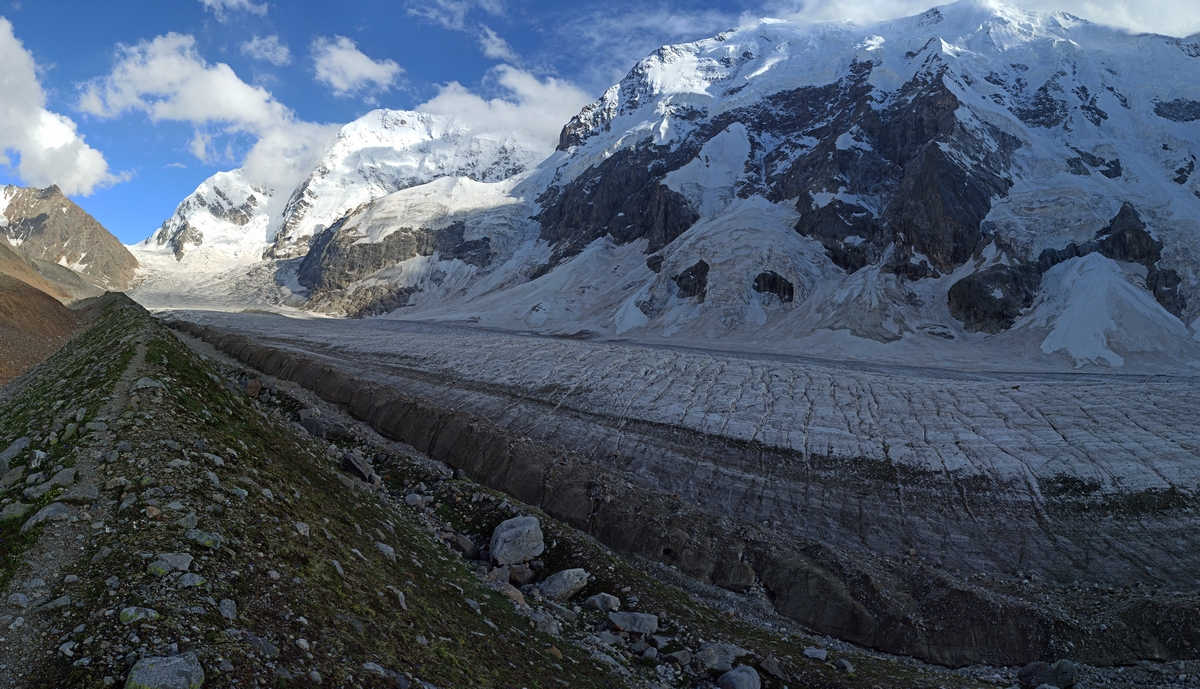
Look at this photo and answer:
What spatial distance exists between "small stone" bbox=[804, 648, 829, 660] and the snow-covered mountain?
7688 centimetres

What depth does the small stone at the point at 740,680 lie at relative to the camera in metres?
11.3

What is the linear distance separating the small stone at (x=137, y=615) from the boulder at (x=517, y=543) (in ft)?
30.8

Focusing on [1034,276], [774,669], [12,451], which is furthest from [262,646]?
[1034,276]

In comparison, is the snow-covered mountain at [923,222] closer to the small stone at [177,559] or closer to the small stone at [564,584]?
the small stone at [564,584]

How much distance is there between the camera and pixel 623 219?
17388 centimetres

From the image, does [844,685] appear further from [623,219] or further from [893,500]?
[623,219]

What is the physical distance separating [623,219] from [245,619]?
172056 millimetres

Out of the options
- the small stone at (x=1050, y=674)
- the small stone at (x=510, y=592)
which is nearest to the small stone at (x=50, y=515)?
the small stone at (x=510, y=592)

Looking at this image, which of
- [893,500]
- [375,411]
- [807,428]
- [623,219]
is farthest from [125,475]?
[623,219]

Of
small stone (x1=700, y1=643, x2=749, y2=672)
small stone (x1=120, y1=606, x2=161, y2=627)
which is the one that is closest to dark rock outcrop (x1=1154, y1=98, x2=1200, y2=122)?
small stone (x1=700, y1=643, x2=749, y2=672)

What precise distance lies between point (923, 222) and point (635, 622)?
113687mm

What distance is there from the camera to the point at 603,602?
13.6 meters

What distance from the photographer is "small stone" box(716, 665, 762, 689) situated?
11289mm

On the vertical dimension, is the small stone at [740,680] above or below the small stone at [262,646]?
below
